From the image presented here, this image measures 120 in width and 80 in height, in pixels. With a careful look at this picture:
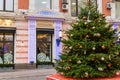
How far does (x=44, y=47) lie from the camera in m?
26.0

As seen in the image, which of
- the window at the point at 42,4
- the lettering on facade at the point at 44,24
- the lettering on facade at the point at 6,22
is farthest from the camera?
the window at the point at 42,4

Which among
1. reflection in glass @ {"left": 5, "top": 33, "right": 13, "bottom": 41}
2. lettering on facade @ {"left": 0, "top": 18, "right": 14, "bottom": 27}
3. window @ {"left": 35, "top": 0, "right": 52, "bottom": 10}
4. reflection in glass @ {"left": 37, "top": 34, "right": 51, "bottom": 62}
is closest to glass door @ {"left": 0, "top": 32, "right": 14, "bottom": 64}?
reflection in glass @ {"left": 5, "top": 33, "right": 13, "bottom": 41}

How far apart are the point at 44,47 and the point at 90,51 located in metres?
18.5

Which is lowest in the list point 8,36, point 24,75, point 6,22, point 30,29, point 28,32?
point 24,75

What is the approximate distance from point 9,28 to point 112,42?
55.9ft

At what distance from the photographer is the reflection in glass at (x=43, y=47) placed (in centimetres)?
2566

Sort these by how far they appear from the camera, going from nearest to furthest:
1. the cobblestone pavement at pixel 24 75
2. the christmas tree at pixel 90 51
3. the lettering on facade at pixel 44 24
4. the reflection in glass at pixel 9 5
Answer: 1. the christmas tree at pixel 90 51
2. the cobblestone pavement at pixel 24 75
3. the reflection in glass at pixel 9 5
4. the lettering on facade at pixel 44 24

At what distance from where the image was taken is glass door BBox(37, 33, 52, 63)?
25.7 m

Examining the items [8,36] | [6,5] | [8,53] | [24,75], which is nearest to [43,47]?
[8,53]

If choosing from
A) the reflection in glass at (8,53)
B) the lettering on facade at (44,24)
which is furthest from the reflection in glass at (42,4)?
the reflection in glass at (8,53)

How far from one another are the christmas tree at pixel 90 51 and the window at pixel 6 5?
17.2 meters

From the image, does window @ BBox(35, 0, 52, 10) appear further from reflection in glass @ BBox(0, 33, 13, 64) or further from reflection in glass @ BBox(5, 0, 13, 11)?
reflection in glass @ BBox(0, 33, 13, 64)

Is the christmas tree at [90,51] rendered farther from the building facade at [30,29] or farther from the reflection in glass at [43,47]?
the reflection in glass at [43,47]

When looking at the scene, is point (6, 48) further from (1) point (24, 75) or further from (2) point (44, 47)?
(1) point (24, 75)
